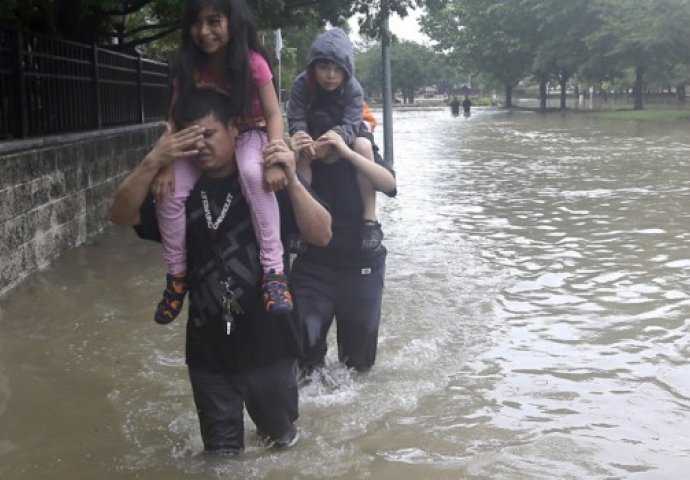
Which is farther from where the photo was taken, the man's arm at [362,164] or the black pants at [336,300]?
the black pants at [336,300]

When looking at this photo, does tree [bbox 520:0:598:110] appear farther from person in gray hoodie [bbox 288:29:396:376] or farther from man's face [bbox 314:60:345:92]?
man's face [bbox 314:60:345:92]

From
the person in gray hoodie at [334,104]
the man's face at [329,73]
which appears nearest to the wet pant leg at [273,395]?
the person in gray hoodie at [334,104]

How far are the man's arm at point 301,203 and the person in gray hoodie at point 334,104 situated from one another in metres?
0.81

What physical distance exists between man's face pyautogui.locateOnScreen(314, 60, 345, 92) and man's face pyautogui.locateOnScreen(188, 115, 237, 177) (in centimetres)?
110

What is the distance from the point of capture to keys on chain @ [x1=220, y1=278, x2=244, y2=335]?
3307 mm

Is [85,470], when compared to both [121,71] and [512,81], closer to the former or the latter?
[121,71]

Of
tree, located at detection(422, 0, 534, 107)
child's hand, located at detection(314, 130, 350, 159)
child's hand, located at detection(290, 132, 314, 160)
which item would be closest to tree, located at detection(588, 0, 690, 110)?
tree, located at detection(422, 0, 534, 107)

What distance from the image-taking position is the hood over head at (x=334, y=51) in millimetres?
4148

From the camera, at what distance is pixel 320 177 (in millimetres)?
4438

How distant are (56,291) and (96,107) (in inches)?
149

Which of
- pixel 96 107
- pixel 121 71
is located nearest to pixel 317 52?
pixel 96 107

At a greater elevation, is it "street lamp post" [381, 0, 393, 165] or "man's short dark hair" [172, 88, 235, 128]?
"street lamp post" [381, 0, 393, 165]

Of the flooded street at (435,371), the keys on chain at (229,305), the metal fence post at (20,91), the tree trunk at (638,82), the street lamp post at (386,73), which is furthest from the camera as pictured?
the tree trunk at (638,82)

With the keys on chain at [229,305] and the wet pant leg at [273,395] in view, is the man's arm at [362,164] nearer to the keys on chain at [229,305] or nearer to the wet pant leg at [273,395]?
the keys on chain at [229,305]
